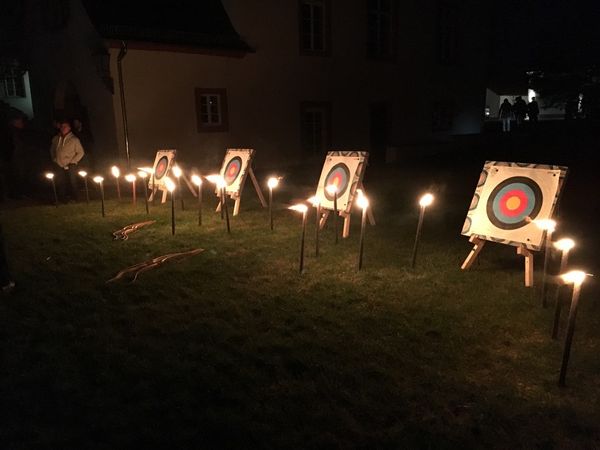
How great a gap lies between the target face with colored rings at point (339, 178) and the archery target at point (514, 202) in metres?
2.16

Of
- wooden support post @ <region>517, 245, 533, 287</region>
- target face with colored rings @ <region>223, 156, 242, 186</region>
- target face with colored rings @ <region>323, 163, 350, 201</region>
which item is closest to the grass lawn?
wooden support post @ <region>517, 245, 533, 287</region>

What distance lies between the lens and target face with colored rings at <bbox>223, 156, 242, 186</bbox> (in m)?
9.04

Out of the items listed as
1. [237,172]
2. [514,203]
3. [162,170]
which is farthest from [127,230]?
[514,203]

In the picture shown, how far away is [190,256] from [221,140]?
8.79 metres

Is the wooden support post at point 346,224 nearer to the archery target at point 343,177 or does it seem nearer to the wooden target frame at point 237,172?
the archery target at point 343,177

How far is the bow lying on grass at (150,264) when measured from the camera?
18.6ft

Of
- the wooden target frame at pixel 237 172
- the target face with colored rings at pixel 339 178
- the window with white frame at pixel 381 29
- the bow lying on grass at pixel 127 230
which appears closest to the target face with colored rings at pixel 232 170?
the wooden target frame at pixel 237 172

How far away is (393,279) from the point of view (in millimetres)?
5434

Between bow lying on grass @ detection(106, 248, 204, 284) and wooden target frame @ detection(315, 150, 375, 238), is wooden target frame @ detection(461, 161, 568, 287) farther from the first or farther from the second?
bow lying on grass @ detection(106, 248, 204, 284)

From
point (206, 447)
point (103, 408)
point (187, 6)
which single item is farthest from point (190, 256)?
point (187, 6)

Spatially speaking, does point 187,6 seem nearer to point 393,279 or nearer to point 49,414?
point 393,279

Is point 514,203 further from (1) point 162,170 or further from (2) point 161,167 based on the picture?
(2) point 161,167

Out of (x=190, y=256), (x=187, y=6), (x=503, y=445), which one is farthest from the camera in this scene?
(x=187, y=6)

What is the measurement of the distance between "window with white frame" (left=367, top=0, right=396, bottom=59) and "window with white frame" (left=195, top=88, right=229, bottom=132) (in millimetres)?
6466
